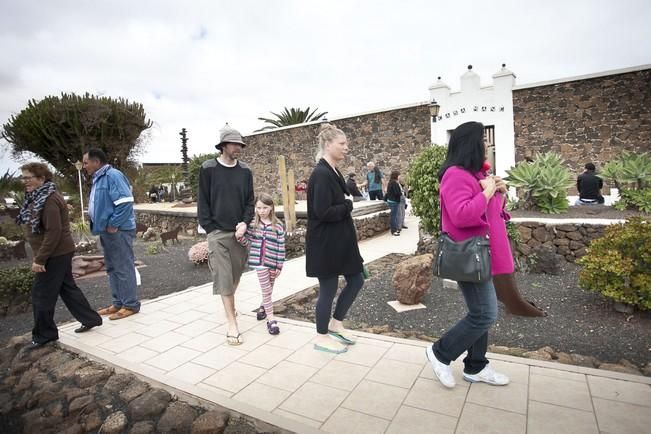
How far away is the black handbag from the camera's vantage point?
2.18 m

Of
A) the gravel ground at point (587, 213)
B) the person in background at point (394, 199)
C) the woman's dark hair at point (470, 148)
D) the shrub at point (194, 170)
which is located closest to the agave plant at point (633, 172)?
the gravel ground at point (587, 213)

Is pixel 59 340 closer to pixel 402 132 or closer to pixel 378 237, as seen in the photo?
pixel 378 237

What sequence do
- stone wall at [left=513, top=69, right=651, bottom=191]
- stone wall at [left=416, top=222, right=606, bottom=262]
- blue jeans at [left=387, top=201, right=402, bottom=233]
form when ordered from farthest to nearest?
stone wall at [left=513, top=69, right=651, bottom=191], blue jeans at [left=387, top=201, right=402, bottom=233], stone wall at [left=416, top=222, right=606, bottom=262]

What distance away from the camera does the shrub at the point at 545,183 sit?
653cm

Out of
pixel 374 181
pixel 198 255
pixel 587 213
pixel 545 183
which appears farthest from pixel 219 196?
pixel 374 181

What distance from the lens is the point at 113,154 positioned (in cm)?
2283

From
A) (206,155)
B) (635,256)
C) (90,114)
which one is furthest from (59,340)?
(90,114)

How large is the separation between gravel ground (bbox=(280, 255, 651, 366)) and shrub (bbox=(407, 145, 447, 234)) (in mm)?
1199

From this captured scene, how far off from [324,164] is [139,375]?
214 centimetres

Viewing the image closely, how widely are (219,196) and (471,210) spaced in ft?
7.11

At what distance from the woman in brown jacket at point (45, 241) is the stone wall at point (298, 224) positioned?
15.8 feet

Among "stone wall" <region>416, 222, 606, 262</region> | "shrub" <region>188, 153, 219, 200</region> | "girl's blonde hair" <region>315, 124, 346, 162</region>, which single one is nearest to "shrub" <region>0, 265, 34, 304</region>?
"girl's blonde hair" <region>315, 124, 346, 162</region>

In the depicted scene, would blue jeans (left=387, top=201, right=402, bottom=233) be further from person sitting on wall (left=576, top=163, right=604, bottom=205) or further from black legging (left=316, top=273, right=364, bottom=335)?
black legging (left=316, top=273, right=364, bottom=335)

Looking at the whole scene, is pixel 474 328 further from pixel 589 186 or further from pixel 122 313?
pixel 589 186
